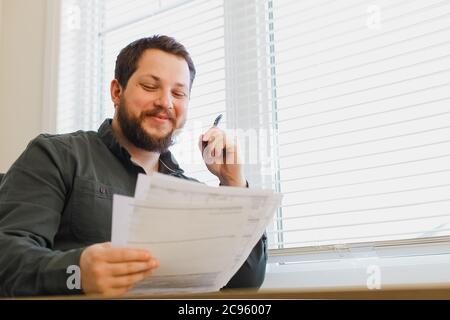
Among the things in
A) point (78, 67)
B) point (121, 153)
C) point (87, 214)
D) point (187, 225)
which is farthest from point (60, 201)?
point (78, 67)

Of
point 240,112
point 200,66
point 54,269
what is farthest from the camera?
point 200,66

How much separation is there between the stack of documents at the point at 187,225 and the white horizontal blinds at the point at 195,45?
99cm

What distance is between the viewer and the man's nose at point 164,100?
129 cm

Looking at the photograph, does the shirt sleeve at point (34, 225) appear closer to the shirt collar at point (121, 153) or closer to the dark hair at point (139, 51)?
the shirt collar at point (121, 153)

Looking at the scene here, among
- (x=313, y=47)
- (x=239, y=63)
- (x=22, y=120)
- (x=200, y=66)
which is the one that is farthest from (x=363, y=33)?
(x=22, y=120)

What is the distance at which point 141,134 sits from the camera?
4.19 feet

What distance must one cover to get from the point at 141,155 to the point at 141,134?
2.1 inches

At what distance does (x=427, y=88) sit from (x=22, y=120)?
1.54m

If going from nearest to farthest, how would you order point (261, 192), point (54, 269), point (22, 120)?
point (261, 192) → point (54, 269) → point (22, 120)

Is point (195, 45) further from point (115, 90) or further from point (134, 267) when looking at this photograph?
point (134, 267)

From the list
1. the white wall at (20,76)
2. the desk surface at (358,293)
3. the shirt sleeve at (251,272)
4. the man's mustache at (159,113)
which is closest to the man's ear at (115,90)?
the man's mustache at (159,113)

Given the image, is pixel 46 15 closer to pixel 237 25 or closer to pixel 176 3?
pixel 176 3

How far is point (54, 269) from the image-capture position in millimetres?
743

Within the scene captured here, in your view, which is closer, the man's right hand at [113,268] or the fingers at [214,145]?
the man's right hand at [113,268]
